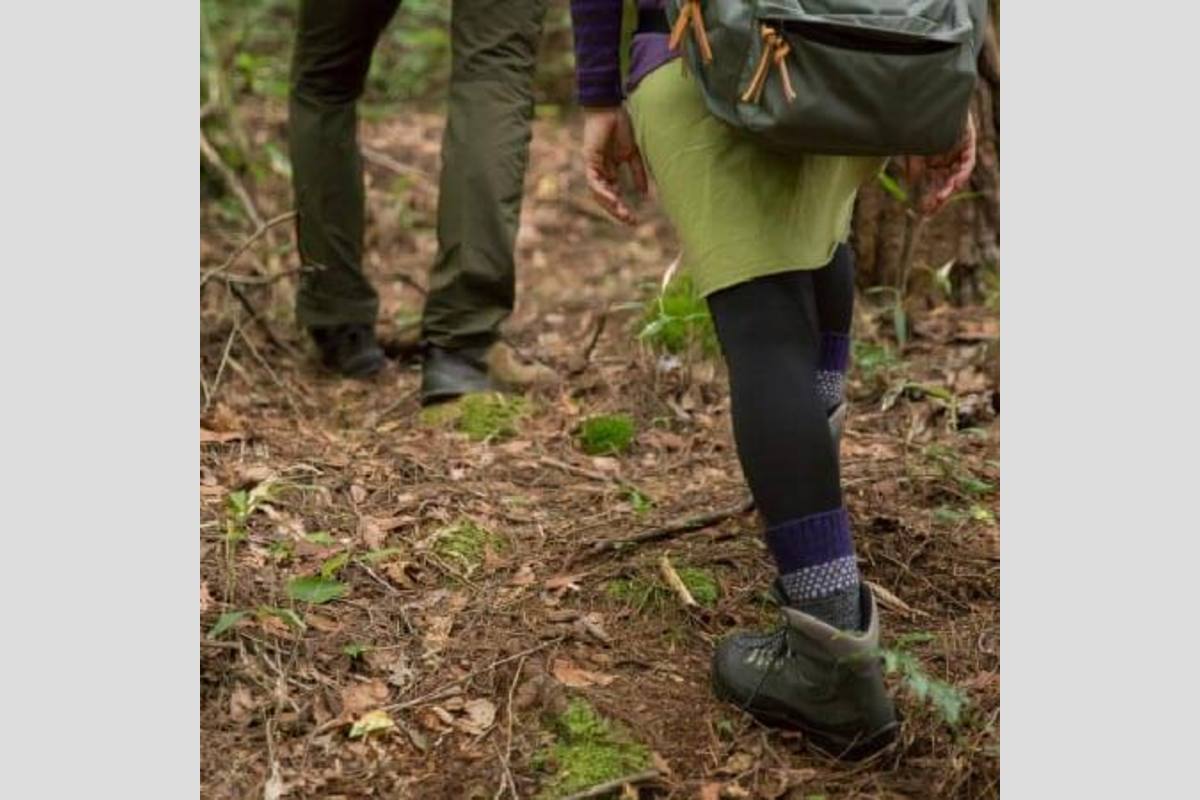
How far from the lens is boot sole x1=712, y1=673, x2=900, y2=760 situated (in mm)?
2439

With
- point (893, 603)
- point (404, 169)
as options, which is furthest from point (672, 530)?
point (404, 169)

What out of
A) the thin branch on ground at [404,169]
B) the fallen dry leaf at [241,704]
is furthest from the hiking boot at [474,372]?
the thin branch on ground at [404,169]

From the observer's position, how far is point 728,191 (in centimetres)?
234

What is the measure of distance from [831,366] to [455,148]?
4.56ft

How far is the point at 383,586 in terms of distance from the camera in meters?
2.96

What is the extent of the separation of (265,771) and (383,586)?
60cm

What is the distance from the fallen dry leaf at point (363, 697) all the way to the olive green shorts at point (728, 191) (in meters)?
0.88

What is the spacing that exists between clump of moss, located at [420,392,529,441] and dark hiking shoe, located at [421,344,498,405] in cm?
3

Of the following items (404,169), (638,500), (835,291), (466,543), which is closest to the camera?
(835,291)

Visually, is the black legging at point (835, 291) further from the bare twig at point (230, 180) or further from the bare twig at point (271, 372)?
the bare twig at point (230, 180)

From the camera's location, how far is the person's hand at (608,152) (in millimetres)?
2676

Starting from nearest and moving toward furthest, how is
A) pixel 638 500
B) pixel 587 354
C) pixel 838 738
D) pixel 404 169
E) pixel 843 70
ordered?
1. pixel 843 70
2. pixel 838 738
3. pixel 638 500
4. pixel 587 354
5. pixel 404 169

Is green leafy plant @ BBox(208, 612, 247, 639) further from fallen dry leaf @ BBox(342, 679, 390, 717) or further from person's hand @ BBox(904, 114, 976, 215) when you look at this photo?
person's hand @ BBox(904, 114, 976, 215)

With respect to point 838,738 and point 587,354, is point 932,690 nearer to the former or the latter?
point 838,738
